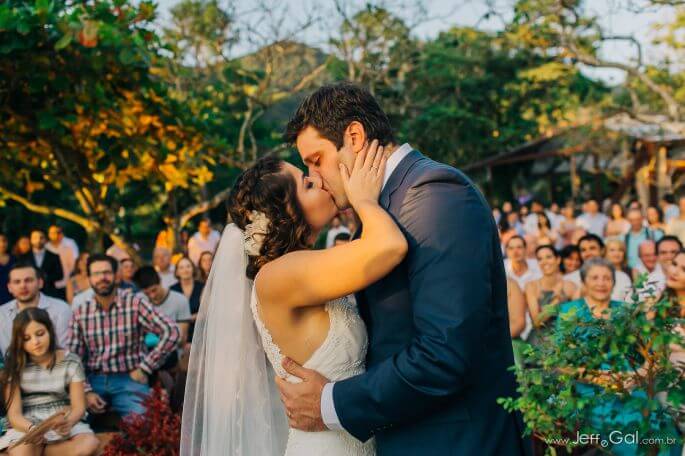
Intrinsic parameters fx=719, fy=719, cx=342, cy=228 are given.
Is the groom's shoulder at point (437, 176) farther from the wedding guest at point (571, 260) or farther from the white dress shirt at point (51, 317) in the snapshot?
the wedding guest at point (571, 260)

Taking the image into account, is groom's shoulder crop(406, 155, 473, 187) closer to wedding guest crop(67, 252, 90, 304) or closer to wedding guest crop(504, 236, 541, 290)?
wedding guest crop(504, 236, 541, 290)

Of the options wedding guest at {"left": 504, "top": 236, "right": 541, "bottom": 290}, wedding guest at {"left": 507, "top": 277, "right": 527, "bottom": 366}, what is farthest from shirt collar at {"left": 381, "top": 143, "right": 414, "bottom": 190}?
wedding guest at {"left": 504, "top": 236, "right": 541, "bottom": 290}

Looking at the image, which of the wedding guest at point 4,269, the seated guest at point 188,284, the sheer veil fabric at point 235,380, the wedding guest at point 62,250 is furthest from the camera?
the wedding guest at point 62,250

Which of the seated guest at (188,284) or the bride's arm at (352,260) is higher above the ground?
the bride's arm at (352,260)

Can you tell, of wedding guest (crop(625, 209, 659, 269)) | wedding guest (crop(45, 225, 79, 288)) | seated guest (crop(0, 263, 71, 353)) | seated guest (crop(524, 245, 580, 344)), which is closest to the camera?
seated guest (crop(0, 263, 71, 353))

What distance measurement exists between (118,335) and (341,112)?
16.3 ft

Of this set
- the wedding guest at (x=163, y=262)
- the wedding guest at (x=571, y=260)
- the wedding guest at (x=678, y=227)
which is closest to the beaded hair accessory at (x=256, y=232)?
the wedding guest at (x=571, y=260)

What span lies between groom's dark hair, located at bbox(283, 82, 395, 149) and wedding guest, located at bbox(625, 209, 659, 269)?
8.75 m

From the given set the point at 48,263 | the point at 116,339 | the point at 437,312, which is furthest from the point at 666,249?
the point at 48,263

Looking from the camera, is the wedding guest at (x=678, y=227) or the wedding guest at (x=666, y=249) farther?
the wedding guest at (x=678, y=227)

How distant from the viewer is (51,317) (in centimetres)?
692

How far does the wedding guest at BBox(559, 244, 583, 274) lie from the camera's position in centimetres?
823

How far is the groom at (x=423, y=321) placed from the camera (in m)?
2.02

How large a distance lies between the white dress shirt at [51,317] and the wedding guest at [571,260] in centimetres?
544
